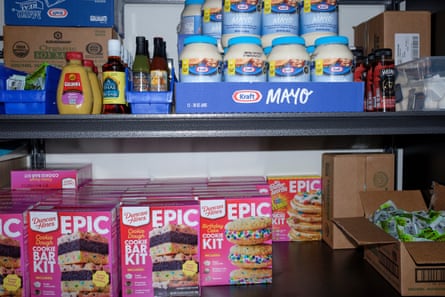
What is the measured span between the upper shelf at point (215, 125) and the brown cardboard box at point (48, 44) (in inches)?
15.7

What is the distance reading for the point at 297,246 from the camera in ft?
5.31

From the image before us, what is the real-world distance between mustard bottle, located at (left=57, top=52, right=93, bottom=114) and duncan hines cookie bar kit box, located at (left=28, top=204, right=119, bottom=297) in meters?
0.31

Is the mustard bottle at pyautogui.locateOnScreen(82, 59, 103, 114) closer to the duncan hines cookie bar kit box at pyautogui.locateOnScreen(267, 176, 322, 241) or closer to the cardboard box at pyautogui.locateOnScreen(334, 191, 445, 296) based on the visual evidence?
the duncan hines cookie bar kit box at pyautogui.locateOnScreen(267, 176, 322, 241)

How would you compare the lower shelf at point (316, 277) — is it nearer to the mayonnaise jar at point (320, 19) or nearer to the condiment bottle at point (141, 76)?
the condiment bottle at point (141, 76)

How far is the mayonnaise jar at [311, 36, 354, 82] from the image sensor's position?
1.20m

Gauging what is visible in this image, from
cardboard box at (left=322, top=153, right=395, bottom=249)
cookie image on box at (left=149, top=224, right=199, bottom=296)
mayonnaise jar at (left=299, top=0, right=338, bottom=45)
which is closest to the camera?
cookie image on box at (left=149, top=224, right=199, bottom=296)

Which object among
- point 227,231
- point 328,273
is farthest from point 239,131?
point 328,273

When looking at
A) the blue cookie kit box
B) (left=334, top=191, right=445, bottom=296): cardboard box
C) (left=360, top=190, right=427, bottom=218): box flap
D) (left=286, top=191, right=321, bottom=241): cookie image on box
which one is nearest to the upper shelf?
the blue cookie kit box

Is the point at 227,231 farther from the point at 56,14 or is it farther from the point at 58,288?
the point at 56,14

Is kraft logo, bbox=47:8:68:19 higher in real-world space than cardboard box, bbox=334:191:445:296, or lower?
higher

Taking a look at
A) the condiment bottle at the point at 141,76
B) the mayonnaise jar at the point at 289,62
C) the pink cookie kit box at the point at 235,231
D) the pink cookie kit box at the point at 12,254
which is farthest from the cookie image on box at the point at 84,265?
the mayonnaise jar at the point at 289,62

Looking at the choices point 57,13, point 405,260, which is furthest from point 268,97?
point 57,13

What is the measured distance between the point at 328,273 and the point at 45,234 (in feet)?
3.07

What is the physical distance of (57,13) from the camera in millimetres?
1416
